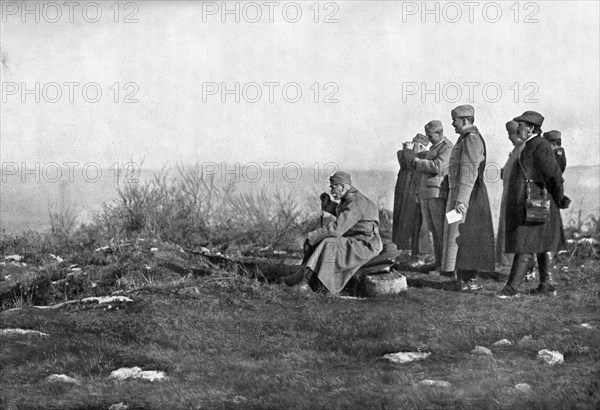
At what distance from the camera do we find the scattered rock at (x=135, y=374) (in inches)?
271

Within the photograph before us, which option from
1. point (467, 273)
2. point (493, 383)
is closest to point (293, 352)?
point (493, 383)

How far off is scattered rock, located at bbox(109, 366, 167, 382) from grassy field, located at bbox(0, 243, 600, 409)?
0.09 metres

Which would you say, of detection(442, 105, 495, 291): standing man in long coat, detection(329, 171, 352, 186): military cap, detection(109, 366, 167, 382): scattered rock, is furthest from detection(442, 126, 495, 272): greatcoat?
detection(109, 366, 167, 382): scattered rock

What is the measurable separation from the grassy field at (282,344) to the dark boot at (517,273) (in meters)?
0.20

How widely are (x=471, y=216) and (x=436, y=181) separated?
1022 millimetres

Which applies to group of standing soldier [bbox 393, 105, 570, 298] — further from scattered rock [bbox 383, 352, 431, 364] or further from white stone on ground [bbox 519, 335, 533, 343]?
scattered rock [bbox 383, 352, 431, 364]

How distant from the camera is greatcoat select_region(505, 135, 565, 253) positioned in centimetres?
932

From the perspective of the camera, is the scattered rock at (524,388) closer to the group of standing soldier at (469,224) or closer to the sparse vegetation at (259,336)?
the sparse vegetation at (259,336)

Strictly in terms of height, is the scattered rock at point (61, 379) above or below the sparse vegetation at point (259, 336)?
below

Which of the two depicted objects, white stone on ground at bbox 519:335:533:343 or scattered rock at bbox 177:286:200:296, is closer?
white stone on ground at bbox 519:335:533:343

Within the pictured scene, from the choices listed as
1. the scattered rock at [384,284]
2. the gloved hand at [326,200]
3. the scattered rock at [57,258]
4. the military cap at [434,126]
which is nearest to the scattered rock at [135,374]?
the scattered rock at [384,284]

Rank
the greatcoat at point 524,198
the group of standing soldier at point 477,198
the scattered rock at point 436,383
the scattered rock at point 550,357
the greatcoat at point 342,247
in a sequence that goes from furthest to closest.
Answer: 1. the greatcoat at point 342,247
2. the group of standing soldier at point 477,198
3. the greatcoat at point 524,198
4. the scattered rock at point 550,357
5. the scattered rock at point 436,383

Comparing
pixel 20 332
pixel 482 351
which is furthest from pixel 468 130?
pixel 20 332

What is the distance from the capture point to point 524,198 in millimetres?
9477
